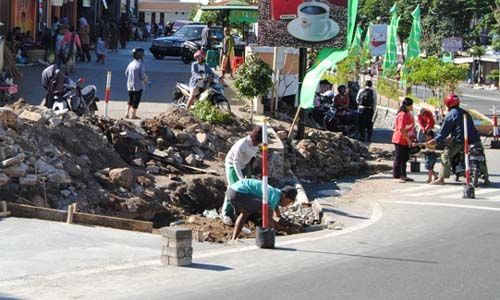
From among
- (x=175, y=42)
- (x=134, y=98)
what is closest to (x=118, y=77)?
(x=134, y=98)

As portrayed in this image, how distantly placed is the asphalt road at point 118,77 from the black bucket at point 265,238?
13.5 metres

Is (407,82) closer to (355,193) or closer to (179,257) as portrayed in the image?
(355,193)

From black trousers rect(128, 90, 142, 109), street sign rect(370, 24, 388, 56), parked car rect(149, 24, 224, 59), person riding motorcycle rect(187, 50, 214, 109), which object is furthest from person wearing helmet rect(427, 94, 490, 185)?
street sign rect(370, 24, 388, 56)

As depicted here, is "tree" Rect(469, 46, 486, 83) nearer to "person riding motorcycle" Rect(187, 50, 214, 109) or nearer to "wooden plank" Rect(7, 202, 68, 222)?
"person riding motorcycle" Rect(187, 50, 214, 109)

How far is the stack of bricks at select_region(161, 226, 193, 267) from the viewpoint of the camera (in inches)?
395

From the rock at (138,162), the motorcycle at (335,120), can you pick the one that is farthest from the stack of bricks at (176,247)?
the motorcycle at (335,120)

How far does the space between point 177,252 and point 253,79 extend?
14.5 meters

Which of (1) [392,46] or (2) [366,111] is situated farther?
(1) [392,46]

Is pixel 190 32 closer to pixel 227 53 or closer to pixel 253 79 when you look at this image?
pixel 227 53

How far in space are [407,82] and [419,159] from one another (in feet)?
36.9

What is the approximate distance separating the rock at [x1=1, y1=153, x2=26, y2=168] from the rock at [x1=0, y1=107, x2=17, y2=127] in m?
1.14

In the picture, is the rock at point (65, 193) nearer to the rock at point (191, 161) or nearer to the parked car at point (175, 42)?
the rock at point (191, 161)

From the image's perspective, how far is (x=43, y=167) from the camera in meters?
14.8

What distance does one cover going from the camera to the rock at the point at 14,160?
13.9m
